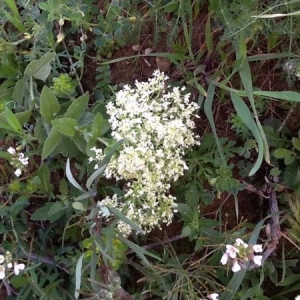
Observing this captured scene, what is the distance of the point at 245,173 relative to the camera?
1.60m

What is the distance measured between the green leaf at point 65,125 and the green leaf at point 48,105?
11 centimetres

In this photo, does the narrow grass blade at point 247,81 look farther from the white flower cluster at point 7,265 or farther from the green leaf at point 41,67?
the white flower cluster at point 7,265

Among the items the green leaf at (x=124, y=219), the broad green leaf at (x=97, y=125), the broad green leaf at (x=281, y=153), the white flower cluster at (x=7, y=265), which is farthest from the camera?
the broad green leaf at (x=281, y=153)

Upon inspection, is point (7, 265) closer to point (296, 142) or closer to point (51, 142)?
point (51, 142)

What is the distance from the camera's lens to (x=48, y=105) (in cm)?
144

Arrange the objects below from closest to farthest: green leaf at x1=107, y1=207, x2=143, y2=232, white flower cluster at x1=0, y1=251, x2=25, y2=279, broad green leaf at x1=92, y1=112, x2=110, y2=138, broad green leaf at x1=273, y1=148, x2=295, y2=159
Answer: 1. green leaf at x1=107, y1=207, x2=143, y2=232
2. broad green leaf at x1=92, y1=112, x2=110, y2=138
3. white flower cluster at x1=0, y1=251, x2=25, y2=279
4. broad green leaf at x1=273, y1=148, x2=295, y2=159

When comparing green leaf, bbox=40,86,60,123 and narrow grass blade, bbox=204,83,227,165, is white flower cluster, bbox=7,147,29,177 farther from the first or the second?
narrow grass blade, bbox=204,83,227,165

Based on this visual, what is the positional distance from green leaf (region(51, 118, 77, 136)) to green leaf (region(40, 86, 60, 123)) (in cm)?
11

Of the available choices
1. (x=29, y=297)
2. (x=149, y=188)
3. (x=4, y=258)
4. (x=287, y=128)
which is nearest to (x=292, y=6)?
(x=287, y=128)

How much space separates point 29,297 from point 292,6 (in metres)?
1.15

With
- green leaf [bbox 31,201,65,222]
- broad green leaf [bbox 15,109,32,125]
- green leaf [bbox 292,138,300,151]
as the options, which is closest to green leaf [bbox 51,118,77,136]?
broad green leaf [bbox 15,109,32,125]

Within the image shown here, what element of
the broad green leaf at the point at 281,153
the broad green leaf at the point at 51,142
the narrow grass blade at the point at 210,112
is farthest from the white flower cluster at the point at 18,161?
the broad green leaf at the point at 281,153

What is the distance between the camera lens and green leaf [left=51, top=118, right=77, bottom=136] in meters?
1.33

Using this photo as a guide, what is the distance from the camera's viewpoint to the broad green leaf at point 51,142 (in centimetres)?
139
